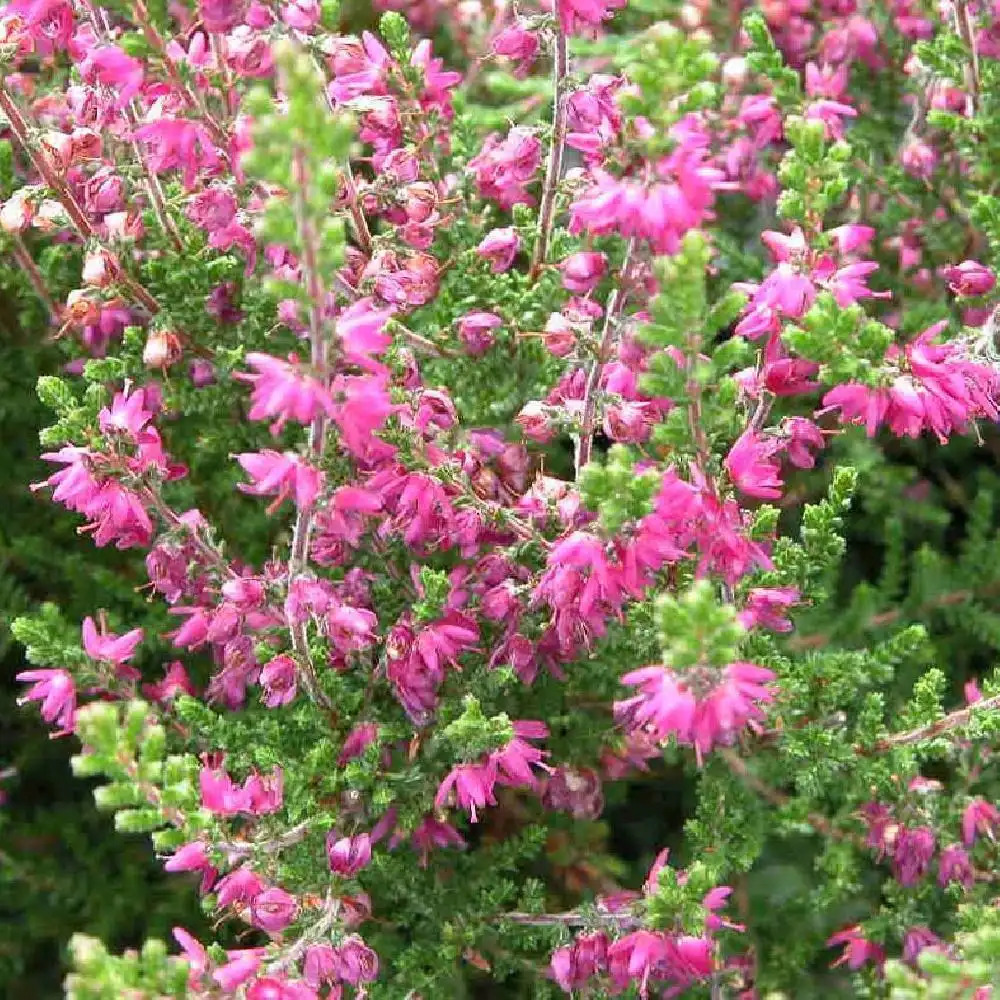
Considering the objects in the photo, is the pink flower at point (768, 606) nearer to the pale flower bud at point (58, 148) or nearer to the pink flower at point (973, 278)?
the pink flower at point (973, 278)

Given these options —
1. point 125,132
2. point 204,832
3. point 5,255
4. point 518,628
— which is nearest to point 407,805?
point 518,628

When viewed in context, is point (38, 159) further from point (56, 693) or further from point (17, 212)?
point (56, 693)

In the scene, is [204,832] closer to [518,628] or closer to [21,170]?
[518,628]

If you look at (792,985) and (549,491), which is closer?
(549,491)

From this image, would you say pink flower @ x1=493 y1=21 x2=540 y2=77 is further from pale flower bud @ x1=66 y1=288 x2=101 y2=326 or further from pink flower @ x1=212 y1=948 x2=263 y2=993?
pink flower @ x1=212 y1=948 x2=263 y2=993

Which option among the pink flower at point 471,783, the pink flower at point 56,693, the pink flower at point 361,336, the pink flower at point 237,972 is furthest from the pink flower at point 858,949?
the pink flower at point 361,336
